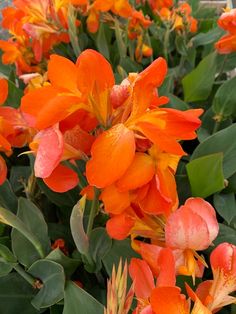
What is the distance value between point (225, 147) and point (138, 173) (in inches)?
11.3

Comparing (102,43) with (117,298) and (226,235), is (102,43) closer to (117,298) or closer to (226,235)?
(226,235)

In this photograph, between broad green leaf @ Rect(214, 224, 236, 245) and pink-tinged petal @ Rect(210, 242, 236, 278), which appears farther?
broad green leaf @ Rect(214, 224, 236, 245)

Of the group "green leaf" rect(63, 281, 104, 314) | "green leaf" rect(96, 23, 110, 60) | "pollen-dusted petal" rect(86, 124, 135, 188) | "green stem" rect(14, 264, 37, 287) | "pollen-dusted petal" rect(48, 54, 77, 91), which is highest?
"pollen-dusted petal" rect(48, 54, 77, 91)

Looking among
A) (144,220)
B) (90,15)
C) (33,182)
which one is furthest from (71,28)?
(144,220)

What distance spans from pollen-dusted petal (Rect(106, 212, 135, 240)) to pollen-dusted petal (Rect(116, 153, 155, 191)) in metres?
0.05

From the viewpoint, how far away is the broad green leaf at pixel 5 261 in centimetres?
47

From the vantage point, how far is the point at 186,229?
37 cm

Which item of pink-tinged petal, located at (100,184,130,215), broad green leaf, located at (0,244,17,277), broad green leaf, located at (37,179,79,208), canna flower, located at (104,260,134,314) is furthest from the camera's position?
broad green leaf, located at (37,179,79,208)

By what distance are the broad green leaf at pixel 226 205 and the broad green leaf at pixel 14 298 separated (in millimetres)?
244

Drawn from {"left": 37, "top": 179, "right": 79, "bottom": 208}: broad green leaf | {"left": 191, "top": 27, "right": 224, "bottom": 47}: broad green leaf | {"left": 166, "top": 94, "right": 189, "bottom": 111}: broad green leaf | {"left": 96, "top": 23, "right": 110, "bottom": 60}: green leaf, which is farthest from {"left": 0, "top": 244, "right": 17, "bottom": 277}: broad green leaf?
{"left": 191, "top": 27, "right": 224, "bottom": 47}: broad green leaf

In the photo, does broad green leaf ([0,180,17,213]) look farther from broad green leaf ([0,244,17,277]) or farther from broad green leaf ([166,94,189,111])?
broad green leaf ([166,94,189,111])

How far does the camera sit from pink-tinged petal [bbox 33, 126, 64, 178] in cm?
34

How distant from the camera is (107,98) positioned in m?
0.36

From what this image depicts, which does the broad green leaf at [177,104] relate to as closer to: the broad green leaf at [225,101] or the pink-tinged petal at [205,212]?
Result: the broad green leaf at [225,101]
